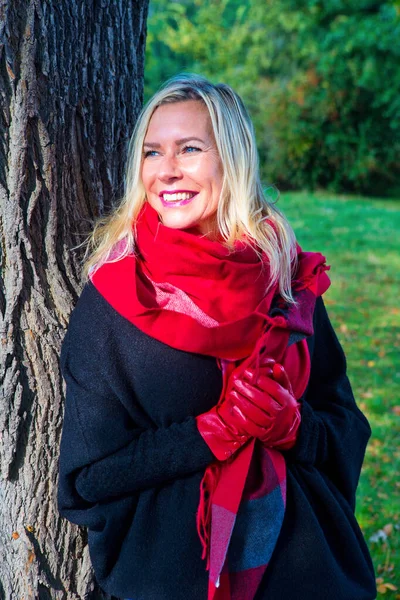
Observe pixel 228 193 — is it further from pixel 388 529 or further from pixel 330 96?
pixel 330 96

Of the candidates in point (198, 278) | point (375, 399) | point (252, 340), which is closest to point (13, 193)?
point (198, 278)

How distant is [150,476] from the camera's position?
1.85 meters

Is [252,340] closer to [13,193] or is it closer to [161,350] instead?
[161,350]

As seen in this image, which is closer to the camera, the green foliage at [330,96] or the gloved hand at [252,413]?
→ the gloved hand at [252,413]

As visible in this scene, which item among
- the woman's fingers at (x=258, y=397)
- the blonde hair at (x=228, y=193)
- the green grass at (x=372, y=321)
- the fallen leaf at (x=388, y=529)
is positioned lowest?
the green grass at (x=372, y=321)

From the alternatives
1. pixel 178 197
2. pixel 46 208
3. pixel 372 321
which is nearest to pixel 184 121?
pixel 178 197

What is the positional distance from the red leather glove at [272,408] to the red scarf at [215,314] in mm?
62

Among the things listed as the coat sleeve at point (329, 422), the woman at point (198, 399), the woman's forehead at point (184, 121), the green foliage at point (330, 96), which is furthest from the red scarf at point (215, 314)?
the green foliage at point (330, 96)

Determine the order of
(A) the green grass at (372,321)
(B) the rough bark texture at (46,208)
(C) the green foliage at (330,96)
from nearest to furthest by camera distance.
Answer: (B) the rough bark texture at (46,208), (A) the green grass at (372,321), (C) the green foliage at (330,96)

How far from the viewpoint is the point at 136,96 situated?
2.34 m

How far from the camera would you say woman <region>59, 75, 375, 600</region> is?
6.04 ft

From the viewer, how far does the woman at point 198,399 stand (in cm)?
184

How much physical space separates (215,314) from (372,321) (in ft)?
18.9

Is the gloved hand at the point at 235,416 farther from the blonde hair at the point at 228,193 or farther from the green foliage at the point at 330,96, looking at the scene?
the green foliage at the point at 330,96
